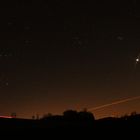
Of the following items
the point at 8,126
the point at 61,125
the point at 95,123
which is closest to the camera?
the point at 8,126

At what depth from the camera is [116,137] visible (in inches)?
572

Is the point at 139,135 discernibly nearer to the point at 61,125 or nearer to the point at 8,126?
the point at 61,125

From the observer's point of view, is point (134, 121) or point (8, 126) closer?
point (8, 126)

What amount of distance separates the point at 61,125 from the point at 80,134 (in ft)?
2.91

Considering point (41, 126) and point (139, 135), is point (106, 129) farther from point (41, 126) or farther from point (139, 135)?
point (41, 126)

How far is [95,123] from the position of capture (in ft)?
46.5

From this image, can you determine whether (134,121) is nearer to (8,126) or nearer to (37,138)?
(37,138)

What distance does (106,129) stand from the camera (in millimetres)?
14391

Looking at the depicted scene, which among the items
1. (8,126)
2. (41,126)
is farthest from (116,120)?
(8,126)

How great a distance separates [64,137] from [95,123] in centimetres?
129

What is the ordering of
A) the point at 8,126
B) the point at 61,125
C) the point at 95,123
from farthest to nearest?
1. the point at 95,123
2. the point at 61,125
3. the point at 8,126

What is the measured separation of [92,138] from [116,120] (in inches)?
53.0


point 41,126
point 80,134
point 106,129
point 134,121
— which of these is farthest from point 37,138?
point 134,121

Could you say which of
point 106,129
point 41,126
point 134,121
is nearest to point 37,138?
point 41,126
